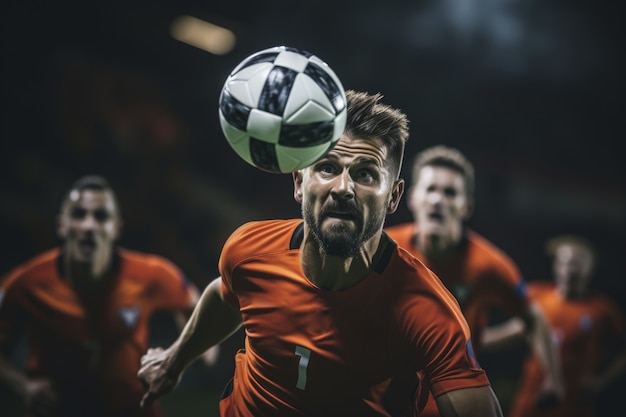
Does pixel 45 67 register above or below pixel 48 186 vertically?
above

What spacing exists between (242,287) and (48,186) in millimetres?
7241


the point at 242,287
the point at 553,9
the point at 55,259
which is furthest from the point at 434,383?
the point at 553,9

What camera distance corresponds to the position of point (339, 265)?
2.83m

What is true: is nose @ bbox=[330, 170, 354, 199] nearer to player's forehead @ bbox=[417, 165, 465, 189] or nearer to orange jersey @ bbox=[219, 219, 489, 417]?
orange jersey @ bbox=[219, 219, 489, 417]

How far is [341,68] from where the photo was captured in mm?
9852

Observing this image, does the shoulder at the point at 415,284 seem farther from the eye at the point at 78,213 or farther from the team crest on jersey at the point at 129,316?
the eye at the point at 78,213

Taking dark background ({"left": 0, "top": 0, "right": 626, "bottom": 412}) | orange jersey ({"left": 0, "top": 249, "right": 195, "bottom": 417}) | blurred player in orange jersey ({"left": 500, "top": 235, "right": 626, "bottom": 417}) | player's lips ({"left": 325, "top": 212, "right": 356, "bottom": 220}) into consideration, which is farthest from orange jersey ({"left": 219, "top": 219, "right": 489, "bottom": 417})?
dark background ({"left": 0, "top": 0, "right": 626, "bottom": 412})

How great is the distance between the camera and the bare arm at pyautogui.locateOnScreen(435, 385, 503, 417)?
2469mm

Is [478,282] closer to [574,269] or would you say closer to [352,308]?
[352,308]

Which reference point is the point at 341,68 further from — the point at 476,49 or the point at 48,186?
the point at 48,186

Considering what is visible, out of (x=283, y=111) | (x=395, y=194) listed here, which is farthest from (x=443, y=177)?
(x=283, y=111)

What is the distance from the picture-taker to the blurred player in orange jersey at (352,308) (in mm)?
2623

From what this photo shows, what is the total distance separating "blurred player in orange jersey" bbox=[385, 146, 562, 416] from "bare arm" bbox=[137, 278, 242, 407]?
83.5 inches

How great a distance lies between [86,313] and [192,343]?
2020mm
